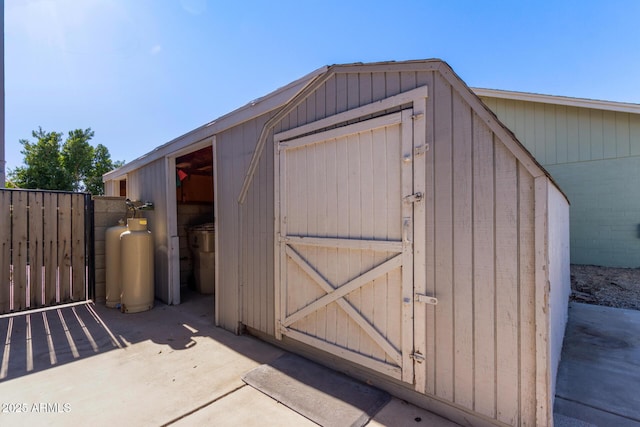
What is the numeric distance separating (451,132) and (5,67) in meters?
8.79

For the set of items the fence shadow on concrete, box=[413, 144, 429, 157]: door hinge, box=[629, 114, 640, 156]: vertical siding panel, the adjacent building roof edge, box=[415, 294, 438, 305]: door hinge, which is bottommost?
the fence shadow on concrete

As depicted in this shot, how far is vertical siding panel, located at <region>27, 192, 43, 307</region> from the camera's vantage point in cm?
394

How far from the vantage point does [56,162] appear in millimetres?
14078

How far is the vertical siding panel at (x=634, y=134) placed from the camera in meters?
5.44

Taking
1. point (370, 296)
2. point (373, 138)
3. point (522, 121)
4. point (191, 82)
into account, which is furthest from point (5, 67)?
point (522, 121)

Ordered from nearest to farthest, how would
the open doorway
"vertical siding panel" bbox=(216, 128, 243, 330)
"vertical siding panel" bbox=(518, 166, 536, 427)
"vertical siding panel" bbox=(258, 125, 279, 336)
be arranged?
1. "vertical siding panel" bbox=(518, 166, 536, 427)
2. "vertical siding panel" bbox=(258, 125, 279, 336)
3. "vertical siding panel" bbox=(216, 128, 243, 330)
4. the open doorway

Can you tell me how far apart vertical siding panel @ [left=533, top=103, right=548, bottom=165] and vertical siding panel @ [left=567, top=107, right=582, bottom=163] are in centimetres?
41

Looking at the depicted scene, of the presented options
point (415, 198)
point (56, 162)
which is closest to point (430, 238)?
point (415, 198)

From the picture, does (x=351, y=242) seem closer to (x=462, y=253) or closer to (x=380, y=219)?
(x=380, y=219)

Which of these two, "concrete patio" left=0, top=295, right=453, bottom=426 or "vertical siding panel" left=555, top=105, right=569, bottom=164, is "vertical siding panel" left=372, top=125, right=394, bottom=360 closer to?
"concrete patio" left=0, top=295, right=453, bottom=426

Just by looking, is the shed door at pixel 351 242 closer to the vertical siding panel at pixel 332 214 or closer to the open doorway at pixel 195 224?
the vertical siding panel at pixel 332 214

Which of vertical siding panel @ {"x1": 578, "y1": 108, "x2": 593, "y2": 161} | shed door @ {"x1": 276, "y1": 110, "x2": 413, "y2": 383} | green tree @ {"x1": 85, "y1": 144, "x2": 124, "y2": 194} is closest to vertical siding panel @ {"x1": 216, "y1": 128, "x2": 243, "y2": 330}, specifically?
shed door @ {"x1": 276, "y1": 110, "x2": 413, "y2": 383}

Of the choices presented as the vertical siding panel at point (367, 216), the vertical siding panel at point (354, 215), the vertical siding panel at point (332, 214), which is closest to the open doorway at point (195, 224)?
the vertical siding panel at point (332, 214)

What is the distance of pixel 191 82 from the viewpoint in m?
5.09
